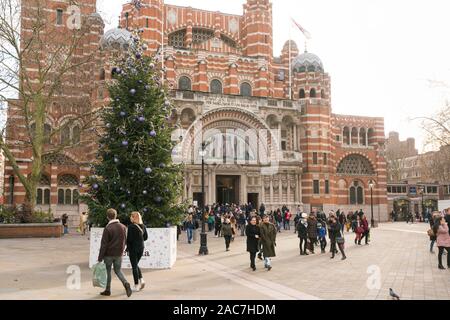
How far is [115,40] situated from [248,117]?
13870mm

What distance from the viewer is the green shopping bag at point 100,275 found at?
9.35 metres

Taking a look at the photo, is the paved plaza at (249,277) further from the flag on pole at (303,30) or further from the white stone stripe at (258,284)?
the flag on pole at (303,30)

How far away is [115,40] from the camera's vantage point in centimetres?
4066

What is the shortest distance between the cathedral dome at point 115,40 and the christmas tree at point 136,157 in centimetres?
2604

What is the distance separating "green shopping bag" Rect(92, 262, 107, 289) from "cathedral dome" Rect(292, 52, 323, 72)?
136 feet

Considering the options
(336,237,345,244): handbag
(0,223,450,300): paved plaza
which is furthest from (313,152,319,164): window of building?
(336,237,345,244): handbag

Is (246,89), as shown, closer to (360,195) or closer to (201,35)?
(201,35)

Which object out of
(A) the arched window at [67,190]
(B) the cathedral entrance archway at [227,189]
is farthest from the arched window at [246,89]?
(A) the arched window at [67,190]

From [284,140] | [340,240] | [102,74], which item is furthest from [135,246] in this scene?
[284,140]

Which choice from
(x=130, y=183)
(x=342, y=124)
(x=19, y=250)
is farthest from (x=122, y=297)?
(x=342, y=124)

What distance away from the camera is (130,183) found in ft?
49.6

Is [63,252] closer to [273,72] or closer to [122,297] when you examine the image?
[122,297]
